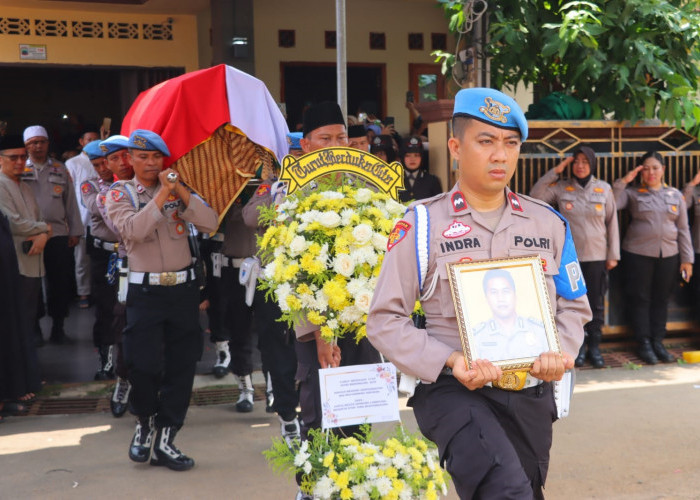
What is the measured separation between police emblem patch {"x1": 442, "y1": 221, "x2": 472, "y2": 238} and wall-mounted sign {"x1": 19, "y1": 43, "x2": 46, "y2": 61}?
1003cm

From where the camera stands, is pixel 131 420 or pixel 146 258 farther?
pixel 131 420

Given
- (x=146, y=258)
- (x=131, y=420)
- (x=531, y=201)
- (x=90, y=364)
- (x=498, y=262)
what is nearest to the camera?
(x=498, y=262)

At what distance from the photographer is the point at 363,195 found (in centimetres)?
408

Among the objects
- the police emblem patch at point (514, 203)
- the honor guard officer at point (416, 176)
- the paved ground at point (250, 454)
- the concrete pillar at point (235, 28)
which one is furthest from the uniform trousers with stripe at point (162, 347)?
the concrete pillar at point (235, 28)

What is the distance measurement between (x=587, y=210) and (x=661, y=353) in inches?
63.8

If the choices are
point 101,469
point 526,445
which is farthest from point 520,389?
point 101,469

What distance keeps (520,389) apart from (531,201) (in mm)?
730

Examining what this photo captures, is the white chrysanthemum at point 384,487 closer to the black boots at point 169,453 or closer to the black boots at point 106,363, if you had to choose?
the black boots at point 169,453

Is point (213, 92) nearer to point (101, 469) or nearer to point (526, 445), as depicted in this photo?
point (101, 469)

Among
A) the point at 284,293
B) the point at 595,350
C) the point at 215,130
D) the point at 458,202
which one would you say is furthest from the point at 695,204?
the point at 458,202

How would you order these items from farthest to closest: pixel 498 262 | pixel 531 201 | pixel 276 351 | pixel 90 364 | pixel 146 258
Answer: pixel 90 364, pixel 276 351, pixel 146 258, pixel 531 201, pixel 498 262

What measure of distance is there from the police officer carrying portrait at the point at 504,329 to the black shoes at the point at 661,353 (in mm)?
5835

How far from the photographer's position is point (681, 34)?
27.3 ft

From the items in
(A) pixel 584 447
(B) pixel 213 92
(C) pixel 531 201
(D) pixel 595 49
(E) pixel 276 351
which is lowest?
(A) pixel 584 447
